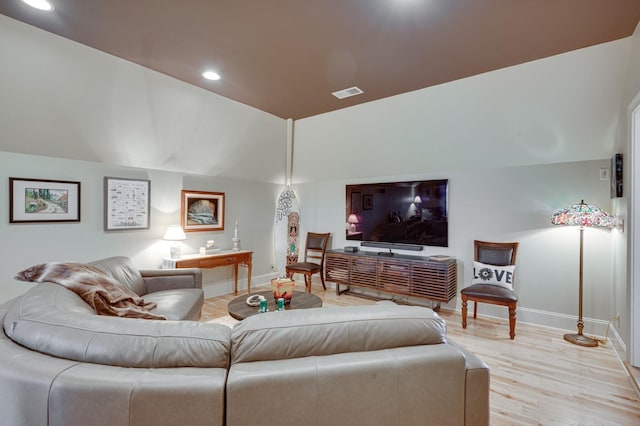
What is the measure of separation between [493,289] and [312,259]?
2876 millimetres

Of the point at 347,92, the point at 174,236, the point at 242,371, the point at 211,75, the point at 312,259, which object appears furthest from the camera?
the point at 312,259

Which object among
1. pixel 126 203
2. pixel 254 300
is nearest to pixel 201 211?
pixel 126 203

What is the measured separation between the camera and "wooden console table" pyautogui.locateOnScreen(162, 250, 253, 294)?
3.83 meters

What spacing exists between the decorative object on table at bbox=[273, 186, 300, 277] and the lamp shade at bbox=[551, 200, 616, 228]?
3739mm

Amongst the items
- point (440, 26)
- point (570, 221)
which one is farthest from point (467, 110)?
point (570, 221)

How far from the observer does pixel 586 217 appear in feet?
9.43

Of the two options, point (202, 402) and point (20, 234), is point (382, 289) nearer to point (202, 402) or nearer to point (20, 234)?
point (202, 402)

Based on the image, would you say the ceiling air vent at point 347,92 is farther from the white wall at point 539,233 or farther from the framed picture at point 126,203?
the framed picture at point 126,203

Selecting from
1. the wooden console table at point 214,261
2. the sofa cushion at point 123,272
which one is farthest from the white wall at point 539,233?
the sofa cushion at point 123,272

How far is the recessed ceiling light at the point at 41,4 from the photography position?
2.35 metres

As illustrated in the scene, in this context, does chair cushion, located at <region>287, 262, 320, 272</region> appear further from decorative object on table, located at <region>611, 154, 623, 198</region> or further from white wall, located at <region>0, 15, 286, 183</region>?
decorative object on table, located at <region>611, 154, 623, 198</region>

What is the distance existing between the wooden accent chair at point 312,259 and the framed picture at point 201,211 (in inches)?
51.3

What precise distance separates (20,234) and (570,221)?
203 inches

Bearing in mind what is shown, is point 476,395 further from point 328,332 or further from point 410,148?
point 410,148
